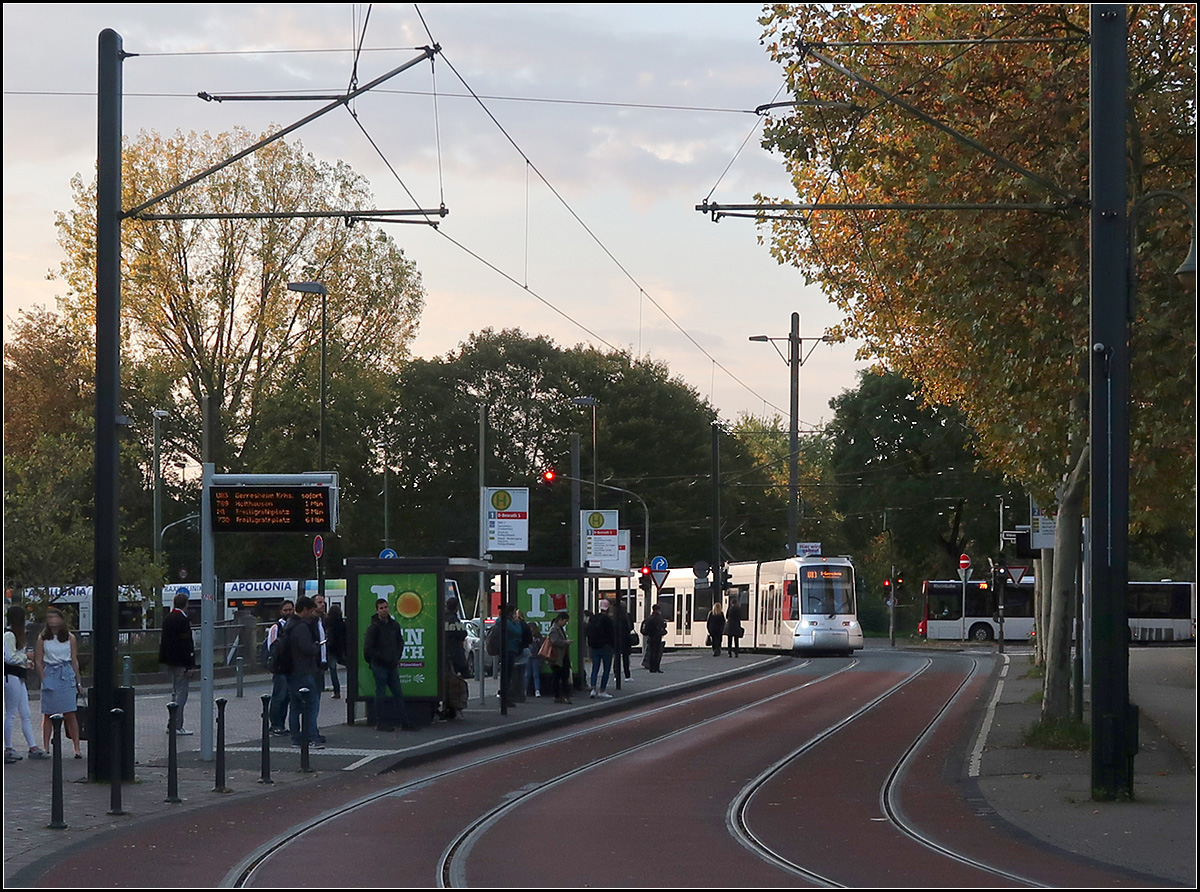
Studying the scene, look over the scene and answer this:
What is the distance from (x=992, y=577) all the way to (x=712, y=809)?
61.3 meters

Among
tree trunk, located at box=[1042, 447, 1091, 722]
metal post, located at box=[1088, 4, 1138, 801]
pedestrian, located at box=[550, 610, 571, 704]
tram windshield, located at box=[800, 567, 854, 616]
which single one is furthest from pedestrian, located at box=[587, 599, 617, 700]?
tram windshield, located at box=[800, 567, 854, 616]

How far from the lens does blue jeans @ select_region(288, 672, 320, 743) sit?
61.5 ft

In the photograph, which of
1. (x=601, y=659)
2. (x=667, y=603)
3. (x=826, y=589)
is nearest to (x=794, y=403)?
(x=826, y=589)

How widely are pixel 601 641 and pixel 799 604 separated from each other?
2103cm

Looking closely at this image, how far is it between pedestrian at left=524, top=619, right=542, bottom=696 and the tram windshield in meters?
19.8

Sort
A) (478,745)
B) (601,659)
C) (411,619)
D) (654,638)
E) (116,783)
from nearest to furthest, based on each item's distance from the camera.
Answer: (116,783)
(478,745)
(411,619)
(601,659)
(654,638)

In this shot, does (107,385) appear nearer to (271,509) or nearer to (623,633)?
(271,509)

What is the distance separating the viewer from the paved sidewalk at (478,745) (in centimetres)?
1178

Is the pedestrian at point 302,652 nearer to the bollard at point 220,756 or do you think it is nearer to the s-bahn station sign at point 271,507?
the s-bahn station sign at point 271,507

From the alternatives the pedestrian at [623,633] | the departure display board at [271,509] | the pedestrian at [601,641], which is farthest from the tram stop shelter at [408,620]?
the pedestrian at [623,633]

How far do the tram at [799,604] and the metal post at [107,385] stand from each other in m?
34.7

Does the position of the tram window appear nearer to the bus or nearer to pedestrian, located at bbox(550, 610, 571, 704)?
the bus

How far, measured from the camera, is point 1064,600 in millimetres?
22125

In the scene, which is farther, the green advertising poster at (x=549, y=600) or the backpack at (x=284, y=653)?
the green advertising poster at (x=549, y=600)
